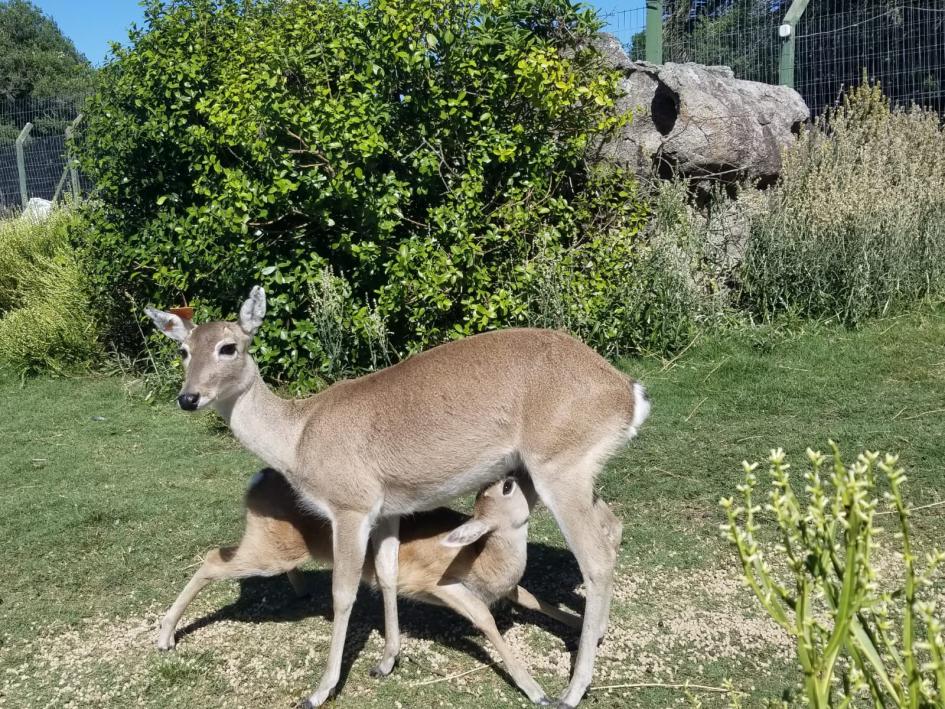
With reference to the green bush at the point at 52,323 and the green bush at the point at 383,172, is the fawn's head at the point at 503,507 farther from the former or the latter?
the green bush at the point at 52,323

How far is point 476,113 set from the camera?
768 centimetres

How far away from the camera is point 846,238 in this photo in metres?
8.67

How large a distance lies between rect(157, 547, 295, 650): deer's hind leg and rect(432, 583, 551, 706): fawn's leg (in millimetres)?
791

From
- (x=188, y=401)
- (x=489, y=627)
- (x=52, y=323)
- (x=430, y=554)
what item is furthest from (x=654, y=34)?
(x=489, y=627)

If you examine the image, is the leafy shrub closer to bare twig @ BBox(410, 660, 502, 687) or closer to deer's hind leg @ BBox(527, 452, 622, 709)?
deer's hind leg @ BBox(527, 452, 622, 709)

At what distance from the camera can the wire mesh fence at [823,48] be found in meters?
12.0

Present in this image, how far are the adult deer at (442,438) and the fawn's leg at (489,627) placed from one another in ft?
0.46

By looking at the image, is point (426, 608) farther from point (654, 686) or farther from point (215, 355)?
point (215, 355)

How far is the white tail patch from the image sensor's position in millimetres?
3893

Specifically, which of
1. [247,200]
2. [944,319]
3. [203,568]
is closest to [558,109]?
[247,200]

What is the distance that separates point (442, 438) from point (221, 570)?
1266mm

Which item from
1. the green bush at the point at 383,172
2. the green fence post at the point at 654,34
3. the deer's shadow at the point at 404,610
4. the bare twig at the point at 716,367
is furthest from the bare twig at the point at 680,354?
the green fence post at the point at 654,34

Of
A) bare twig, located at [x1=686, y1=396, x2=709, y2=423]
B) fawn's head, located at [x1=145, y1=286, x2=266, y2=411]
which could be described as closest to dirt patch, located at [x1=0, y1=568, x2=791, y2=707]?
fawn's head, located at [x1=145, y1=286, x2=266, y2=411]

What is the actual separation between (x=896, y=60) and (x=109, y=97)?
9824mm
